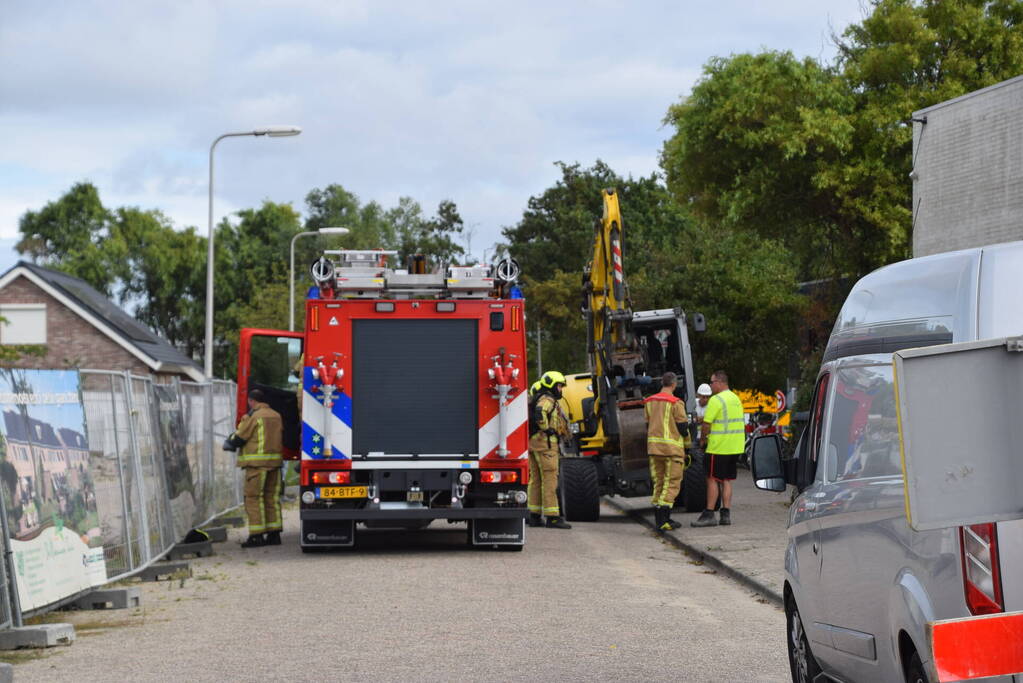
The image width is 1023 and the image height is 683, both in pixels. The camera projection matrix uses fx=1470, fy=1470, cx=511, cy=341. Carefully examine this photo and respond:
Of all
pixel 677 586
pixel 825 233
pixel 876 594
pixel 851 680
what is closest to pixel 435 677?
pixel 851 680

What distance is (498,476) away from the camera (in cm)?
1556

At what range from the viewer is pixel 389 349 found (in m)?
15.6

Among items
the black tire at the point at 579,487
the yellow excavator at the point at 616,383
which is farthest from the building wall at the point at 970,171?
the black tire at the point at 579,487

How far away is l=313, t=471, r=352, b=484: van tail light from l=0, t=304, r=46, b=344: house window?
1556 inches

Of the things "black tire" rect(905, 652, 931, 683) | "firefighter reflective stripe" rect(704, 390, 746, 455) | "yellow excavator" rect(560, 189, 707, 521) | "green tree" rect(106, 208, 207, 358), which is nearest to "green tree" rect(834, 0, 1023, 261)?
"yellow excavator" rect(560, 189, 707, 521)

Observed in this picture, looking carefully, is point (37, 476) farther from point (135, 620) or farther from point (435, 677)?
point (435, 677)

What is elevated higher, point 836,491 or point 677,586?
point 836,491

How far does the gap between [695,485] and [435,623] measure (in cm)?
1001

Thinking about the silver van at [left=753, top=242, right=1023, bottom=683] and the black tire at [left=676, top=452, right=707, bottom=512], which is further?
the black tire at [left=676, top=452, right=707, bottom=512]

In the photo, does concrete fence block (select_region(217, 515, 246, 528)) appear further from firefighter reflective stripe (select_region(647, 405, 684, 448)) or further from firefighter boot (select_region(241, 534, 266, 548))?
firefighter reflective stripe (select_region(647, 405, 684, 448))

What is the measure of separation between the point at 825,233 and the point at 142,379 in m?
17.1

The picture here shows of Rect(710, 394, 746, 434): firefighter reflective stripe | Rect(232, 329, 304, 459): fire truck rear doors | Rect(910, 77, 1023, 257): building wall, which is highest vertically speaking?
Rect(910, 77, 1023, 257): building wall

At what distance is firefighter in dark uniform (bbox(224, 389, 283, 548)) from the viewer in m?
16.8

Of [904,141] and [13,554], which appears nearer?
[13,554]
